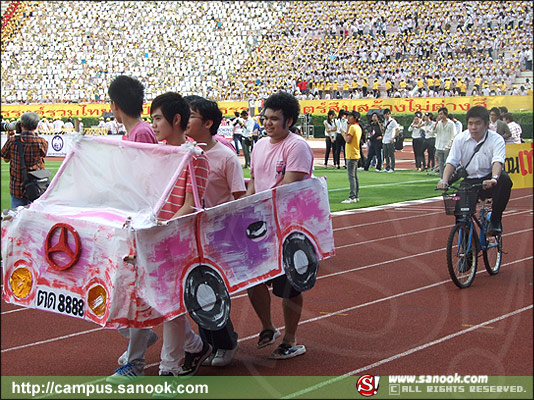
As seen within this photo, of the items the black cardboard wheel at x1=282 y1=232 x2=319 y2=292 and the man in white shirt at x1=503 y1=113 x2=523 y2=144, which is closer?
the black cardboard wheel at x1=282 y1=232 x2=319 y2=292

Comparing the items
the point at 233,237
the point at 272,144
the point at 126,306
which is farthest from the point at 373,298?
the point at 126,306

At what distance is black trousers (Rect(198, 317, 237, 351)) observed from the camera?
503 cm

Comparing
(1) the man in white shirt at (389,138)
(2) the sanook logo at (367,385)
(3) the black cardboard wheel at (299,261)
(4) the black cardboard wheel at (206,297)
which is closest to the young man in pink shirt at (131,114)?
(4) the black cardboard wheel at (206,297)

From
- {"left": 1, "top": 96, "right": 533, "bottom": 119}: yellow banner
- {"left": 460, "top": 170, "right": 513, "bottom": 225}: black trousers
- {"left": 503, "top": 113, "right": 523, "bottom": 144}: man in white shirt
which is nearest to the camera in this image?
{"left": 460, "top": 170, "right": 513, "bottom": 225}: black trousers

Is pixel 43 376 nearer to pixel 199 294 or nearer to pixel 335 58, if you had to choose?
pixel 199 294

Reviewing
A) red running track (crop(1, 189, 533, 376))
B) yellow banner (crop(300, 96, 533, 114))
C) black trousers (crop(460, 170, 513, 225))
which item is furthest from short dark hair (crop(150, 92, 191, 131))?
yellow banner (crop(300, 96, 533, 114))

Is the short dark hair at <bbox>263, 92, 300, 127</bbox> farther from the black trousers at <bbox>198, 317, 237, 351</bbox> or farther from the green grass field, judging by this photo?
the green grass field

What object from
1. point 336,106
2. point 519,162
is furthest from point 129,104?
point 336,106

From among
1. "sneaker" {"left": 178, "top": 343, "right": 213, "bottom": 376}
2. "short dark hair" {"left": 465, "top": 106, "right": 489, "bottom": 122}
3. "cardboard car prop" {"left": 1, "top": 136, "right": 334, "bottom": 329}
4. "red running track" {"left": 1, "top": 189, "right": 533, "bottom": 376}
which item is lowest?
"red running track" {"left": 1, "top": 189, "right": 533, "bottom": 376}

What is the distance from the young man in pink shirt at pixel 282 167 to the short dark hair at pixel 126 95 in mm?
876

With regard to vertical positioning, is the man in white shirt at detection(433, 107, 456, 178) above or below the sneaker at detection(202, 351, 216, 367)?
above

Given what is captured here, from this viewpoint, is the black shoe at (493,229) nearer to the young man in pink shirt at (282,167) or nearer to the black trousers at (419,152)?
the young man in pink shirt at (282,167)

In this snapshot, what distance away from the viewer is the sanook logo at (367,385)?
451 cm

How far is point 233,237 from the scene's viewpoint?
4602mm
